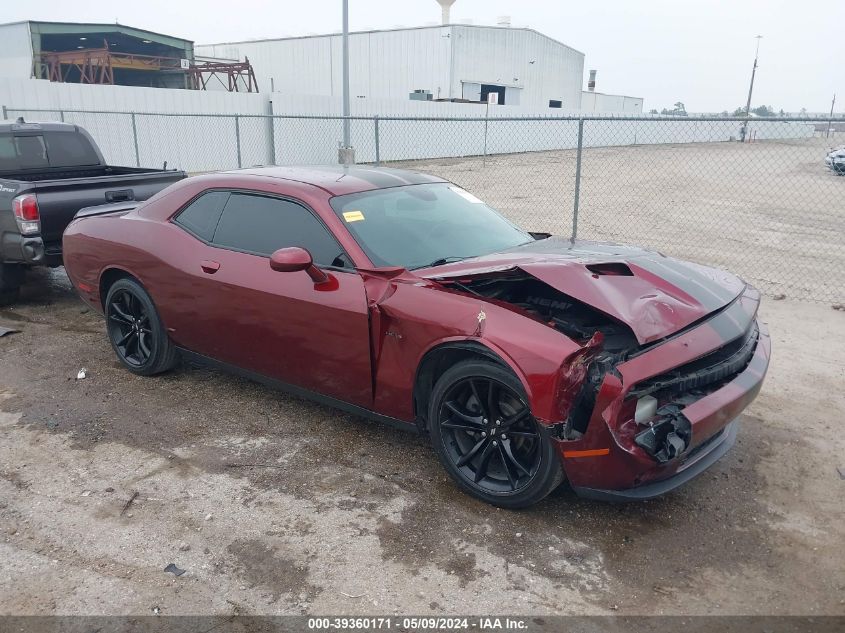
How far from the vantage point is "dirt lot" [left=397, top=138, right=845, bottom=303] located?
399 inches

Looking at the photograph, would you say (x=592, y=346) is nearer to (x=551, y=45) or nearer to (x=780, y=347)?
(x=780, y=347)

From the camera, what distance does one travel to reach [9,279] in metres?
7.01

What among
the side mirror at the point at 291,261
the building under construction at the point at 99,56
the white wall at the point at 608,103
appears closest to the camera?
the side mirror at the point at 291,261

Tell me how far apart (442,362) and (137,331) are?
9.27 ft

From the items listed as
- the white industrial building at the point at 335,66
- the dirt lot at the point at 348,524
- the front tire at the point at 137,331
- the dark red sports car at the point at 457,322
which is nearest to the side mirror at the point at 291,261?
the dark red sports car at the point at 457,322

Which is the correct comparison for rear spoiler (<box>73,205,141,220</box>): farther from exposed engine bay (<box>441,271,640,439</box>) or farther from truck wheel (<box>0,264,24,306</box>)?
exposed engine bay (<box>441,271,640,439</box>)

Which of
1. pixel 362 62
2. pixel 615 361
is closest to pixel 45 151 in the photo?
pixel 615 361

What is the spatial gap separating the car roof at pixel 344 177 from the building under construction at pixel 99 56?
85.3 ft

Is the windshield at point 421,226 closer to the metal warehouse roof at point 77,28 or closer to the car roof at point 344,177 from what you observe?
the car roof at point 344,177

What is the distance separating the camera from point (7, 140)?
7977 millimetres

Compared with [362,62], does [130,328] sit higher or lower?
lower

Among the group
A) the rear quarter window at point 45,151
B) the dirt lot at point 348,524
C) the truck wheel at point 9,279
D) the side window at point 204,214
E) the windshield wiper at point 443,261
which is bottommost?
the dirt lot at point 348,524

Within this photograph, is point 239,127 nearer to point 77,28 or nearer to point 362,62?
point 77,28

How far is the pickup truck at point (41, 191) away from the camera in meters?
6.42
